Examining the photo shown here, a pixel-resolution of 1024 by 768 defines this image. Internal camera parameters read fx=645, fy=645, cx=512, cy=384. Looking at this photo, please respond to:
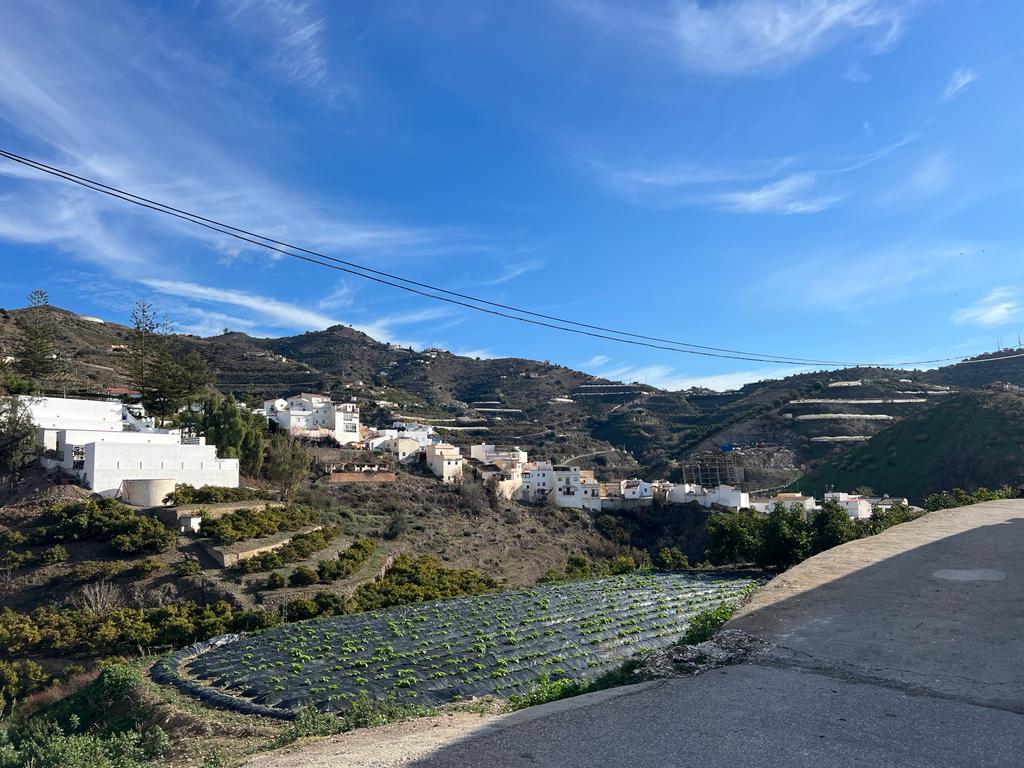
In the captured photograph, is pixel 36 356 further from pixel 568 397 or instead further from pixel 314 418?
pixel 568 397

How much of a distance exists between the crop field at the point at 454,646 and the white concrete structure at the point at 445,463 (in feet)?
82.5

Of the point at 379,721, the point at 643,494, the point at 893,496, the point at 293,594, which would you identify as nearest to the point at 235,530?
the point at 293,594

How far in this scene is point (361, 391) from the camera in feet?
230

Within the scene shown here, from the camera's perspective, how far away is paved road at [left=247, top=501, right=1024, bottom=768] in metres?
4.01

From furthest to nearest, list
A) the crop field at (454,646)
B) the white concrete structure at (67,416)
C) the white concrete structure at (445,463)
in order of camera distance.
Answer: the white concrete structure at (445,463) → the white concrete structure at (67,416) → the crop field at (454,646)

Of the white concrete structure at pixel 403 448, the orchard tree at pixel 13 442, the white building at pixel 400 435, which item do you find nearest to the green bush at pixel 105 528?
the orchard tree at pixel 13 442

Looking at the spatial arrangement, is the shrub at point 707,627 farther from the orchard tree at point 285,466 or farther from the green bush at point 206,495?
the orchard tree at point 285,466

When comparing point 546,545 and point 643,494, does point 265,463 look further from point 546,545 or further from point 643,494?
point 643,494

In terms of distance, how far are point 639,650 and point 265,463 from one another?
27644mm

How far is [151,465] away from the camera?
24984mm

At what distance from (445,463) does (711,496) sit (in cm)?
1807

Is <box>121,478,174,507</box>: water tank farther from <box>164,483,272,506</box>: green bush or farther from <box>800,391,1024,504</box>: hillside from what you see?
<box>800,391,1024,504</box>: hillside

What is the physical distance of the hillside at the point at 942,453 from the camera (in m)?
38.0

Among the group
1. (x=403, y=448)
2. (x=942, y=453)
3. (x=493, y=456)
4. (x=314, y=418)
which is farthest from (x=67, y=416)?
(x=942, y=453)
